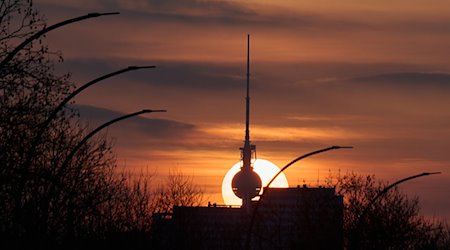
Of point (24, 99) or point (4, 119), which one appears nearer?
point (4, 119)

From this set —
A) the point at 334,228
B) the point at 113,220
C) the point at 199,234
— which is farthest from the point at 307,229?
the point at 113,220

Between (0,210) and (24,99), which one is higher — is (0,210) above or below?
below

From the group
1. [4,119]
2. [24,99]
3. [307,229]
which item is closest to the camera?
[4,119]

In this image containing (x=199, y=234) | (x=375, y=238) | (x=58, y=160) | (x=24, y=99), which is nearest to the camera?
(x=24, y=99)

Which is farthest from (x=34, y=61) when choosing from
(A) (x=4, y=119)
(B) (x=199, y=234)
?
(B) (x=199, y=234)

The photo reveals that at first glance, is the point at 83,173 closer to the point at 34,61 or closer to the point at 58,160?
the point at 58,160

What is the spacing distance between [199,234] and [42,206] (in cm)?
5025

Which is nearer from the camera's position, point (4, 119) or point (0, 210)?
point (4, 119)

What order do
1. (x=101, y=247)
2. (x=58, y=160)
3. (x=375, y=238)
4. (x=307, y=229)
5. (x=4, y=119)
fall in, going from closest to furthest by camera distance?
(x=4, y=119), (x=58, y=160), (x=101, y=247), (x=375, y=238), (x=307, y=229)

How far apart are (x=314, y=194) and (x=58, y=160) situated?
48927 millimetres

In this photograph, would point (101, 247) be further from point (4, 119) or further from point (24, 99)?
point (4, 119)

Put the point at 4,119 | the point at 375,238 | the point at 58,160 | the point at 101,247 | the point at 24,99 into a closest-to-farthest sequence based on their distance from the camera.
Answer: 1. the point at 4,119
2. the point at 24,99
3. the point at 58,160
4. the point at 101,247
5. the point at 375,238

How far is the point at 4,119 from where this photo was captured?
1276 inches

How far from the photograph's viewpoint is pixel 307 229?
255 feet
